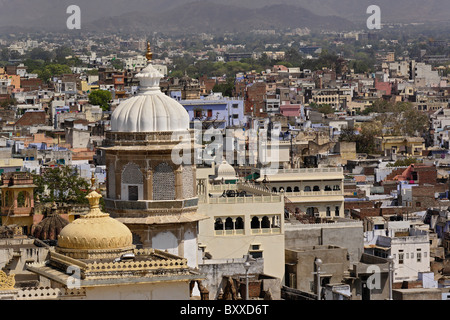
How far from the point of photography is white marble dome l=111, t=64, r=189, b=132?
18.8m

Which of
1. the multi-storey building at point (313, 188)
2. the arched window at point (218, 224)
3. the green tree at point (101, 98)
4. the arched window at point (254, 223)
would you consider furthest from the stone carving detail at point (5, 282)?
the green tree at point (101, 98)

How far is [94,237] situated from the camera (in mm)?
14055

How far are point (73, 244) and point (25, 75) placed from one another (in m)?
99.4

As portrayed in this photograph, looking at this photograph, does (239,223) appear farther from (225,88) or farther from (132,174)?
(225,88)

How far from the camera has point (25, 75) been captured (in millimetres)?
112125

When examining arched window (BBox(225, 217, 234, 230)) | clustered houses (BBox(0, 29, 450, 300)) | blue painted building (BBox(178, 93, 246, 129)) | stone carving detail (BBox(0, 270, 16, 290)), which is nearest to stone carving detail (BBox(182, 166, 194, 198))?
clustered houses (BBox(0, 29, 450, 300))

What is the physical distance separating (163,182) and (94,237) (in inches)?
187

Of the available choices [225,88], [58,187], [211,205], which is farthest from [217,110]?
[211,205]

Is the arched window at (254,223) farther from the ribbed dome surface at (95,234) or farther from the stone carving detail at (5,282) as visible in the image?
the stone carving detail at (5,282)

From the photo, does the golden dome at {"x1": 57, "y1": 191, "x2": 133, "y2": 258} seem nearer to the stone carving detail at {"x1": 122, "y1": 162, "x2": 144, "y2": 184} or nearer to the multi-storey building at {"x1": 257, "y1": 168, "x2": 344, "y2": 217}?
the stone carving detail at {"x1": 122, "y1": 162, "x2": 144, "y2": 184}

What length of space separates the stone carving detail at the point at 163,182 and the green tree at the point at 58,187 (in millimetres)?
14870

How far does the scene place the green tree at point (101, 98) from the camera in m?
80.4
